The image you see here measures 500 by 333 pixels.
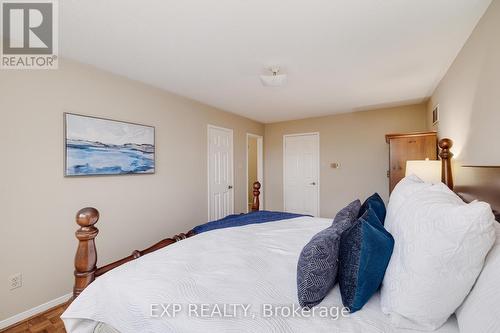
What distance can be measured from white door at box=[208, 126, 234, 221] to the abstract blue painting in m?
1.17

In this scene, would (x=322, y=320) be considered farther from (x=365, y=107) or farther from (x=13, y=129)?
(x=365, y=107)

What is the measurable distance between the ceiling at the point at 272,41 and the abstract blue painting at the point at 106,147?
617mm

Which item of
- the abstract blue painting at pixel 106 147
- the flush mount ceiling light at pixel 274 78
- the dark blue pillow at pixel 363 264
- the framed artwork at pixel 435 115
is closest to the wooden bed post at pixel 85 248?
the dark blue pillow at pixel 363 264

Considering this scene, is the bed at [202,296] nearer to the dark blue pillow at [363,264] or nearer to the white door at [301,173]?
the dark blue pillow at [363,264]

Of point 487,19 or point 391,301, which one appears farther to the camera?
point 487,19

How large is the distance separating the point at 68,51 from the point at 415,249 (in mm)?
2948

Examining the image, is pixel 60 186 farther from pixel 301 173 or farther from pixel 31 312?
pixel 301 173

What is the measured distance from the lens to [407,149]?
9.95 feet

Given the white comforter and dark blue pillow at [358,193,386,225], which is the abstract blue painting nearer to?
the white comforter

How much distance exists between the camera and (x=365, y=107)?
13.4ft

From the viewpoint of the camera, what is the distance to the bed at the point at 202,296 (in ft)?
2.89

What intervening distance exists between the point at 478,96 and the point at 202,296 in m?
2.27

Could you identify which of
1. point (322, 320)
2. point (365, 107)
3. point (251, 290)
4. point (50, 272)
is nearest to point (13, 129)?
point (50, 272)

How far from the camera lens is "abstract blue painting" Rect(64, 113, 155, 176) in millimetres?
2299
